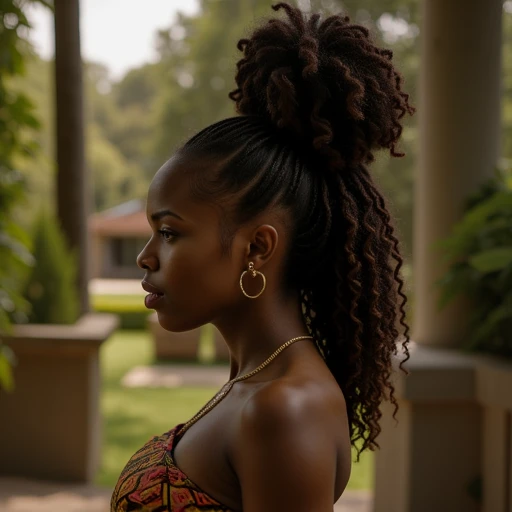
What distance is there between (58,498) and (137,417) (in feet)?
12.2

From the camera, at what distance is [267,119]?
1.45 m

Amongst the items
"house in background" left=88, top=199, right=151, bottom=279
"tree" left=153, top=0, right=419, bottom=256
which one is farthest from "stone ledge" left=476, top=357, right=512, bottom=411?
"house in background" left=88, top=199, right=151, bottom=279

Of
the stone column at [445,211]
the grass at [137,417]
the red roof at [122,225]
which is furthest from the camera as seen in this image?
the red roof at [122,225]

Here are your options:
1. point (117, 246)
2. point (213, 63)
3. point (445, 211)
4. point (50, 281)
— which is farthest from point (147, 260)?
point (117, 246)

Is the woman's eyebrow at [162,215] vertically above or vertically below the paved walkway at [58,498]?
above

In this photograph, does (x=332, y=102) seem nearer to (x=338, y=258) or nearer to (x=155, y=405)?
(x=338, y=258)

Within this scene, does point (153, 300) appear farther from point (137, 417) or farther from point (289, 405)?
point (137, 417)

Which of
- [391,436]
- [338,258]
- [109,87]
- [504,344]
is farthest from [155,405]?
[109,87]

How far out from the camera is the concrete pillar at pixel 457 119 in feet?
14.5

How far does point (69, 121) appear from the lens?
21.1 ft

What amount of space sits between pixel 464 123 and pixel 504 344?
1.26 meters

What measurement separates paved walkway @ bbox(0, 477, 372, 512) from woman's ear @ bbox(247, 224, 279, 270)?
422cm

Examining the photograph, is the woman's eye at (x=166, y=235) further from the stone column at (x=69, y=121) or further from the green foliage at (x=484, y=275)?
the stone column at (x=69, y=121)

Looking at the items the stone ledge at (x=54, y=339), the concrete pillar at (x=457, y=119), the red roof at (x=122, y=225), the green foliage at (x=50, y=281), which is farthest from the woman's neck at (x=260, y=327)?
the red roof at (x=122, y=225)
